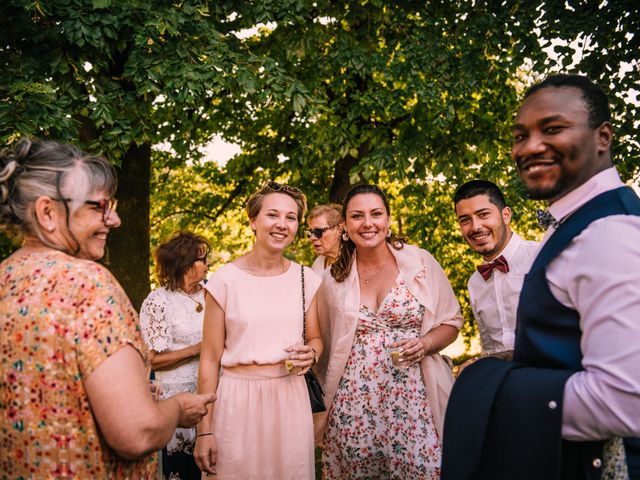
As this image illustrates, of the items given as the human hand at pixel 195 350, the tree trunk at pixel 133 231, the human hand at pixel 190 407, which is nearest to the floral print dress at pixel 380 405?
the human hand at pixel 195 350

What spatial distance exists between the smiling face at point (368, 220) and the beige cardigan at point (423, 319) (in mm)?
198

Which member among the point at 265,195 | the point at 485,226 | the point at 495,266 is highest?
the point at 265,195

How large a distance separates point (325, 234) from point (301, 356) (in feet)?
9.14

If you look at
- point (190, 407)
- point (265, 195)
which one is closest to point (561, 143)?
point (190, 407)

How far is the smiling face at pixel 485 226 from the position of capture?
12.7ft

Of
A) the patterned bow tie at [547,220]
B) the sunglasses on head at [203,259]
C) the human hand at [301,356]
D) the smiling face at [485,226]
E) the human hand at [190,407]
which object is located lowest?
the human hand at [190,407]

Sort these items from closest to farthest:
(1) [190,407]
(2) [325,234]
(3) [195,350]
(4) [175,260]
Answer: (1) [190,407] < (3) [195,350] < (4) [175,260] < (2) [325,234]

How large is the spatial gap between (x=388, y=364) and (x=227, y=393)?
3.60 feet

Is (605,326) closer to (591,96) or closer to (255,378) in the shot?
(591,96)

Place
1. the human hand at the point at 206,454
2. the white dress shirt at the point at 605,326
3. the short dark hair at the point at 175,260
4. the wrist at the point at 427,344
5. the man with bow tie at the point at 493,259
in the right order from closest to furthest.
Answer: the white dress shirt at the point at 605,326 < the human hand at the point at 206,454 < the wrist at the point at 427,344 < the man with bow tie at the point at 493,259 < the short dark hair at the point at 175,260

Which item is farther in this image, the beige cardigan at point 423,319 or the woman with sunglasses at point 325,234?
the woman with sunglasses at point 325,234

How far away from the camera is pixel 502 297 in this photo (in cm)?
371

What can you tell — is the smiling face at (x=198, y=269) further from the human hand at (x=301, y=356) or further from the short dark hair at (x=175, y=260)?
the human hand at (x=301, y=356)

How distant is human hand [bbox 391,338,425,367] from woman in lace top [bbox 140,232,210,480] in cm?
186
